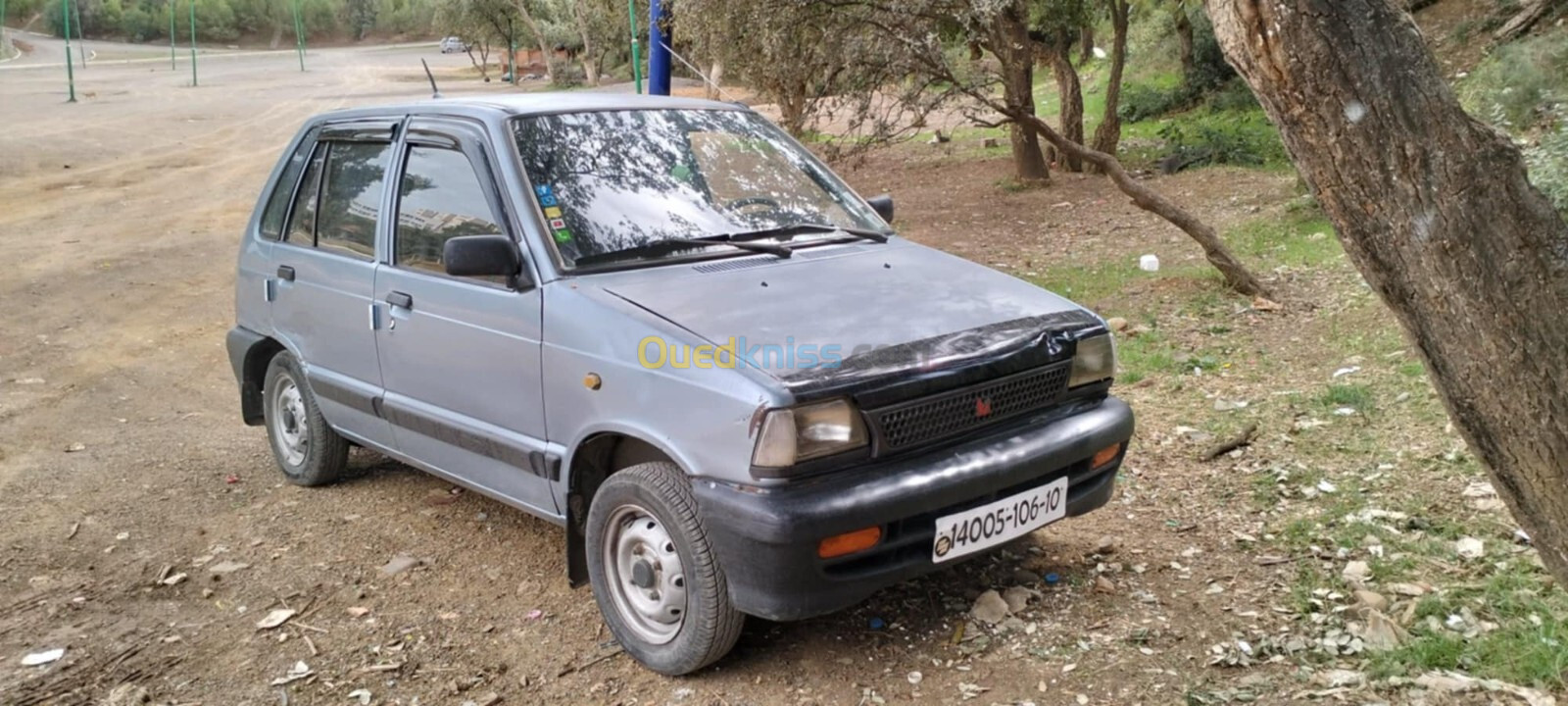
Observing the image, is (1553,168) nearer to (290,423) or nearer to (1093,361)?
(1093,361)

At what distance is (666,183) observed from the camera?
164 inches

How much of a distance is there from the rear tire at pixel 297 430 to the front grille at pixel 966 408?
298 centimetres

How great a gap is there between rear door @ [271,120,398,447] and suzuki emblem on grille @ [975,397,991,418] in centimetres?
240

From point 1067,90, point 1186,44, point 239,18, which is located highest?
point 239,18

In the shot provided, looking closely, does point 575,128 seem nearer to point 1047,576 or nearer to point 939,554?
point 939,554

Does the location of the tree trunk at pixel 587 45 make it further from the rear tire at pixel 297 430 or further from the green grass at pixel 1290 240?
the rear tire at pixel 297 430

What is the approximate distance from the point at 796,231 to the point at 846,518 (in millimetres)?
1455

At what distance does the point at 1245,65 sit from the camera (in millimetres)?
2764

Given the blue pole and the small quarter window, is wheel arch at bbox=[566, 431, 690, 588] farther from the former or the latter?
the blue pole

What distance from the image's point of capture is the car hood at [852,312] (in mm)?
3230

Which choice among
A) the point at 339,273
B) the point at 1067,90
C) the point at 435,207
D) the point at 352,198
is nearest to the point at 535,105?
the point at 435,207

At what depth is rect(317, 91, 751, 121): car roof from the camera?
420 centimetres

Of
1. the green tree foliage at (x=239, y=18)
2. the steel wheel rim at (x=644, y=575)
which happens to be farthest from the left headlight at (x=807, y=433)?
the green tree foliage at (x=239, y=18)

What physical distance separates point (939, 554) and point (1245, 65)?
59.6 inches
